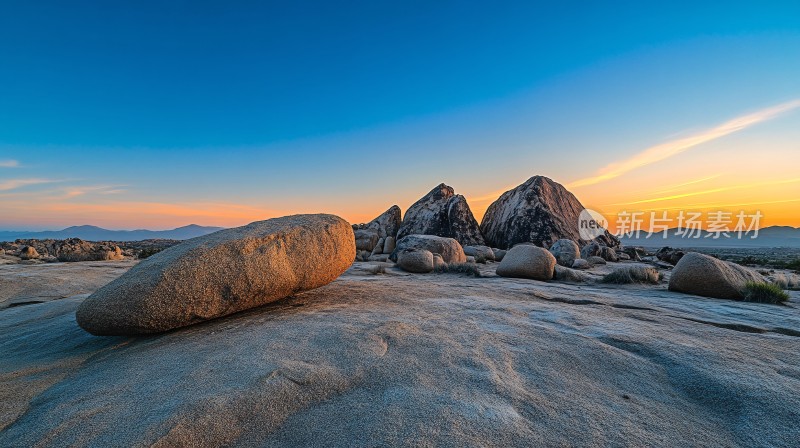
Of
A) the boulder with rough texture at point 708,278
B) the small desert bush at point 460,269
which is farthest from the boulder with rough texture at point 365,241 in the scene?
the boulder with rough texture at point 708,278

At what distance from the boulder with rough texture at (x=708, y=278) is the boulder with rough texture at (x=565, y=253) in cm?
577

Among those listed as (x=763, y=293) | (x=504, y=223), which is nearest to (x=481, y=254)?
(x=504, y=223)

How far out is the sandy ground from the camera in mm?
1840

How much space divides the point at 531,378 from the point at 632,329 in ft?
6.18

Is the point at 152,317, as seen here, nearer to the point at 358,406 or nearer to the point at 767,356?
the point at 358,406

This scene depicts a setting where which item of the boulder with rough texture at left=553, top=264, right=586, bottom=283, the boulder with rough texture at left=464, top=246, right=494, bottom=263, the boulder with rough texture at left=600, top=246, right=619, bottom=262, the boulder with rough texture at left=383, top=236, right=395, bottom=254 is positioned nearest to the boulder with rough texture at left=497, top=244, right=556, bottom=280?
the boulder with rough texture at left=553, top=264, right=586, bottom=283

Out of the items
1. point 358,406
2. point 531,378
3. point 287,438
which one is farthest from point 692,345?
point 287,438

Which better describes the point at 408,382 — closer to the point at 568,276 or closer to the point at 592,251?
the point at 568,276

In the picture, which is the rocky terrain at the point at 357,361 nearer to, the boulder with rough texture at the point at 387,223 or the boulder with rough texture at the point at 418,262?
the boulder with rough texture at the point at 418,262

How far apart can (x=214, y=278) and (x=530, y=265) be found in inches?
267

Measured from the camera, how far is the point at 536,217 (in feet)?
57.0

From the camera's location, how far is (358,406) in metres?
2.04

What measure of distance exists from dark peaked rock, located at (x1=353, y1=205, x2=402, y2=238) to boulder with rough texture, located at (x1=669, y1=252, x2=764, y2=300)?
15.7 m

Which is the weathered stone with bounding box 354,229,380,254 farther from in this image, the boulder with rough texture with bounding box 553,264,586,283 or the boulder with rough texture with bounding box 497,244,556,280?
the boulder with rough texture with bounding box 553,264,586,283
